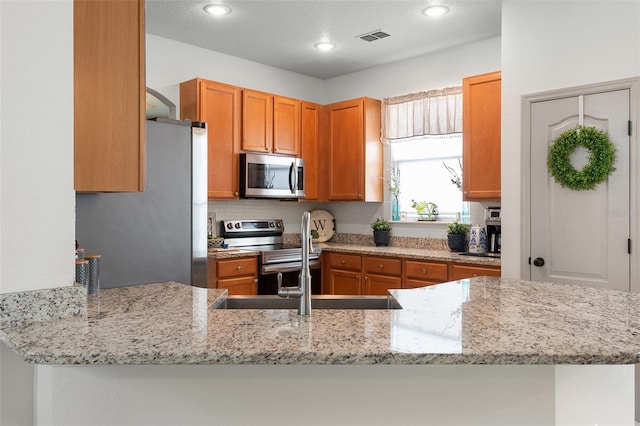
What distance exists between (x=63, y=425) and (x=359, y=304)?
1.13 meters

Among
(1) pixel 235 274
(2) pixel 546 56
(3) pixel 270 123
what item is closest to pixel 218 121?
(3) pixel 270 123

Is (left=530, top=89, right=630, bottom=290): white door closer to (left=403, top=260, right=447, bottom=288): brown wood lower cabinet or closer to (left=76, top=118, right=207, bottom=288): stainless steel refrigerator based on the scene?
(left=403, top=260, right=447, bottom=288): brown wood lower cabinet

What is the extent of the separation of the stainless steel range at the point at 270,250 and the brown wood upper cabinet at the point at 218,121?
0.50 metres

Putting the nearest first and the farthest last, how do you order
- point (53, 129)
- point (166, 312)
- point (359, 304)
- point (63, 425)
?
point (63, 425) < point (53, 129) < point (166, 312) < point (359, 304)

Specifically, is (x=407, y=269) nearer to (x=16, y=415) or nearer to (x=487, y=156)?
(x=487, y=156)

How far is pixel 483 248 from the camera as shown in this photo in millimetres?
4234

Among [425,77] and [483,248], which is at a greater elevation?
[425,77]

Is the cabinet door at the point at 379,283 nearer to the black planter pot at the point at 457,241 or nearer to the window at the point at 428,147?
the black planter pot at the point at 457,241

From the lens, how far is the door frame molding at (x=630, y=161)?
10.1 feet

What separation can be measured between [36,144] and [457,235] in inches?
140

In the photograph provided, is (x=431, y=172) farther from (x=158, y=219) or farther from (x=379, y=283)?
(x=158, y=219)

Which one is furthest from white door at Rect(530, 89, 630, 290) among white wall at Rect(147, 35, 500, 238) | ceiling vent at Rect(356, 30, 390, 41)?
ceiling vent at Rect(356, 30, 390, 41)

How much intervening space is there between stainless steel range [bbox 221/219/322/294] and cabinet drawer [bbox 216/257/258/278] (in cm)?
7

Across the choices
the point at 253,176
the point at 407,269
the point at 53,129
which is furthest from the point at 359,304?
the point at 253,176
